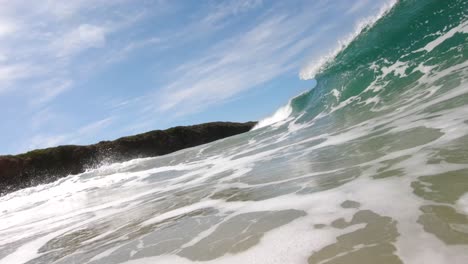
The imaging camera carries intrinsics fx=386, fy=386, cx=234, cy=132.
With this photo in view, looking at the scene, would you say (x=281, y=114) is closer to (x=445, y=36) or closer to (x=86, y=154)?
(x=445, y=36)

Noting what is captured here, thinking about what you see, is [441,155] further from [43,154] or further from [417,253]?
[43,154]

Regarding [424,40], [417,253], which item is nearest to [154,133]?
[424,40]

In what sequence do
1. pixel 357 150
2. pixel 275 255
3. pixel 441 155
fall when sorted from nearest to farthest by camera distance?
1. pixel 275 255
2. pixel 441 155
3. pixel 357 150

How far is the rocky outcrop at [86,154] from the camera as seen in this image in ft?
112

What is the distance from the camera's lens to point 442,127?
529cm

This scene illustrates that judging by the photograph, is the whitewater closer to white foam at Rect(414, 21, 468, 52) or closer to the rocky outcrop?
white foam at Rect(414, 21, 468, 52)

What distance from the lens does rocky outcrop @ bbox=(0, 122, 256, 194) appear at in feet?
112

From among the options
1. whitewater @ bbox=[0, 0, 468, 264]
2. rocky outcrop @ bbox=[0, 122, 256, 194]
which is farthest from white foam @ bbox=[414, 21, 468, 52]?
rocky outcrop @ bbox=[0, 122, 256, 194]

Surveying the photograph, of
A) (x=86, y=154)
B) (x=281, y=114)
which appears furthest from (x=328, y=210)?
(x=86, y=154)

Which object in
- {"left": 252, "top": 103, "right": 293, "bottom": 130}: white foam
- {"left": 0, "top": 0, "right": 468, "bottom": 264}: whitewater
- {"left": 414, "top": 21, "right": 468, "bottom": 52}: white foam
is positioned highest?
{"left": 414, "top": 21, "right": 468, "bottom": 52}: white foam

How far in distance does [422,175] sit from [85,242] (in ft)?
12.4

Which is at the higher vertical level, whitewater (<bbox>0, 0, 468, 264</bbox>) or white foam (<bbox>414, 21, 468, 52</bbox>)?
white foam (<bbox>414, 21, 468, 52</bbox>)

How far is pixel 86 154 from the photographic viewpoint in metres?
38.7

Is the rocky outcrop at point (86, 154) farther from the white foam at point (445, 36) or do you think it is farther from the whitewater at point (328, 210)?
the white foam at point (445, 36)
